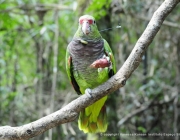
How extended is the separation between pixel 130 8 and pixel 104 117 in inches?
57.7

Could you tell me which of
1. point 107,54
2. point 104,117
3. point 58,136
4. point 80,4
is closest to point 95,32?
point 107,54

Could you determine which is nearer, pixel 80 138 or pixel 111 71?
pixel 111 71

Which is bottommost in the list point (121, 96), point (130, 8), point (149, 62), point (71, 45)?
point (121, 96)

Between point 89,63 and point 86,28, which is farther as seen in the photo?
point 89,63

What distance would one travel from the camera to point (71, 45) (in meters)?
1.59

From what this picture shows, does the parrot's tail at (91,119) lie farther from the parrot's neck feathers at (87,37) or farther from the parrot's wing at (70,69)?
the parrot's neck feathers at (87,37)

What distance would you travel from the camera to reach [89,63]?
1622mm

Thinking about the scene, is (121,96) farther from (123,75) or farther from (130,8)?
Answer: (123,75)

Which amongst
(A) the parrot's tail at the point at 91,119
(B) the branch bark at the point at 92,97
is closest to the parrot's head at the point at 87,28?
(B) the branch bark at the point at 92,97

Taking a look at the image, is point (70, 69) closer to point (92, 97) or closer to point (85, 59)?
point (85, 59)

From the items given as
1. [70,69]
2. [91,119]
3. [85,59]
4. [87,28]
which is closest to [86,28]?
[87,28]

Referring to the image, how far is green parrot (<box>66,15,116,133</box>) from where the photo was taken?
153 cm

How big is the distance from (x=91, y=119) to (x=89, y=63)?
38cm

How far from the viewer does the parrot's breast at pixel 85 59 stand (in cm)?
157
